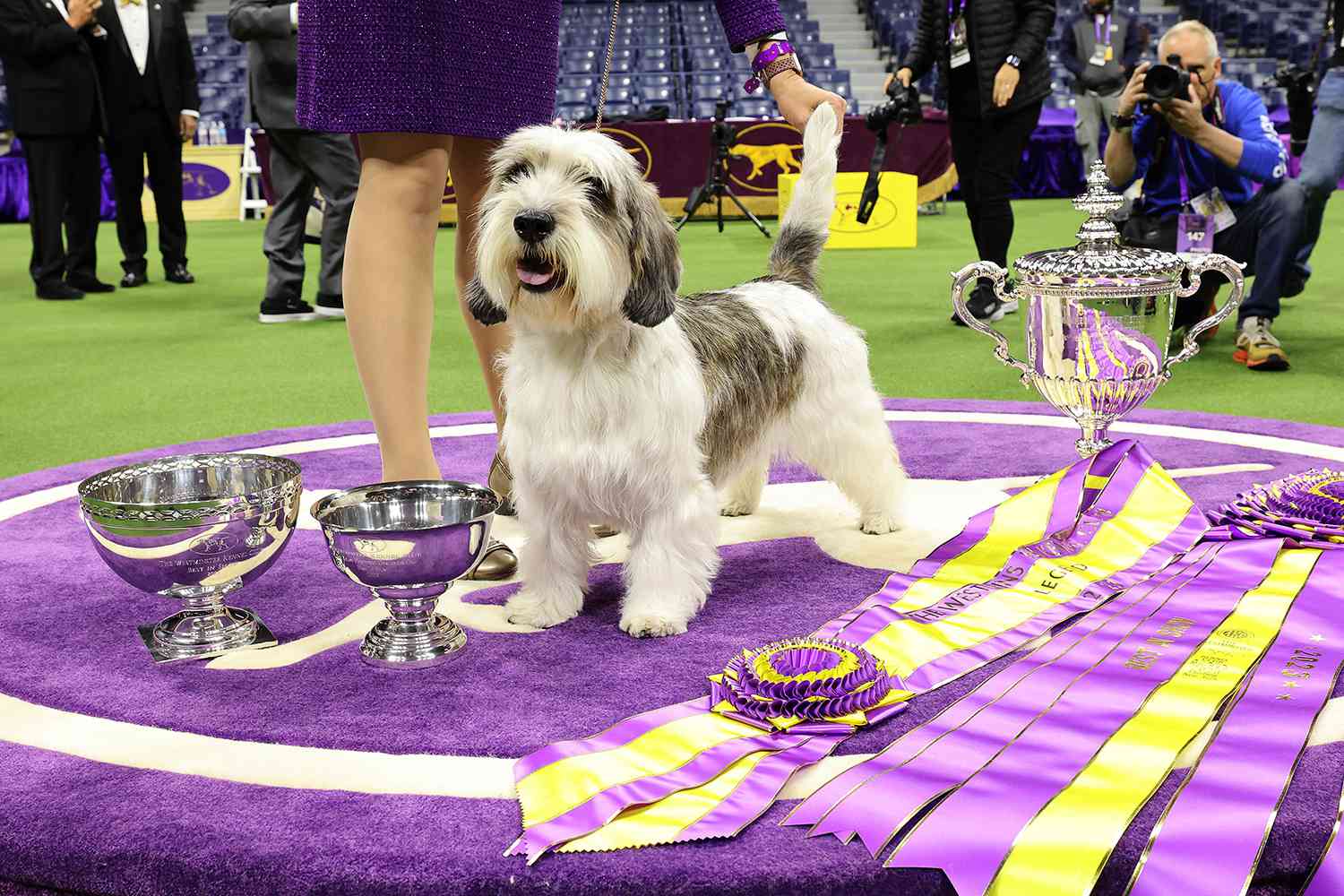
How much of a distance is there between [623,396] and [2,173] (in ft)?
43.7

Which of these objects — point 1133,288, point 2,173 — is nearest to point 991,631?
point 1133,288

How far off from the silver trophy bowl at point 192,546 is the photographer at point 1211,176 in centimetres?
346

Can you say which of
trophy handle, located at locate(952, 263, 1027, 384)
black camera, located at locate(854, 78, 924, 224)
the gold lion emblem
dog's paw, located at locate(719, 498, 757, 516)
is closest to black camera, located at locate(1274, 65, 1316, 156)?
black camera, located at locate(854, 78, 924, 224)

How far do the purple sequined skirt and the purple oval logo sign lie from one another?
1246 centimetres

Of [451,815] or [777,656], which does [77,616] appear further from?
[777,656]

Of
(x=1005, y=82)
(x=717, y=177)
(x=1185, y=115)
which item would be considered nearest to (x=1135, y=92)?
(x=1185, y=115)

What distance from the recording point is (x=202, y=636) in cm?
211

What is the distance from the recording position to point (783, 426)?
103 inches

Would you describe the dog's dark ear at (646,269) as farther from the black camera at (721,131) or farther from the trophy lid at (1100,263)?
the black camera at (721,131)

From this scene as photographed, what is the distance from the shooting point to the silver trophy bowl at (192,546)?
200cm

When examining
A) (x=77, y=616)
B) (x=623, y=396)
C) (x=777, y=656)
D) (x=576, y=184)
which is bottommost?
(x=77, y=616)

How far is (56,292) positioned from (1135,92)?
6281mm

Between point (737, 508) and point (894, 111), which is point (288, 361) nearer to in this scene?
point (894, 111)

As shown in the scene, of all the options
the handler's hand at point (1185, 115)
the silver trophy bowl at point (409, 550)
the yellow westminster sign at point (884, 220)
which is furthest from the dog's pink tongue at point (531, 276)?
the yellow westminster sign at point (884, 220)
